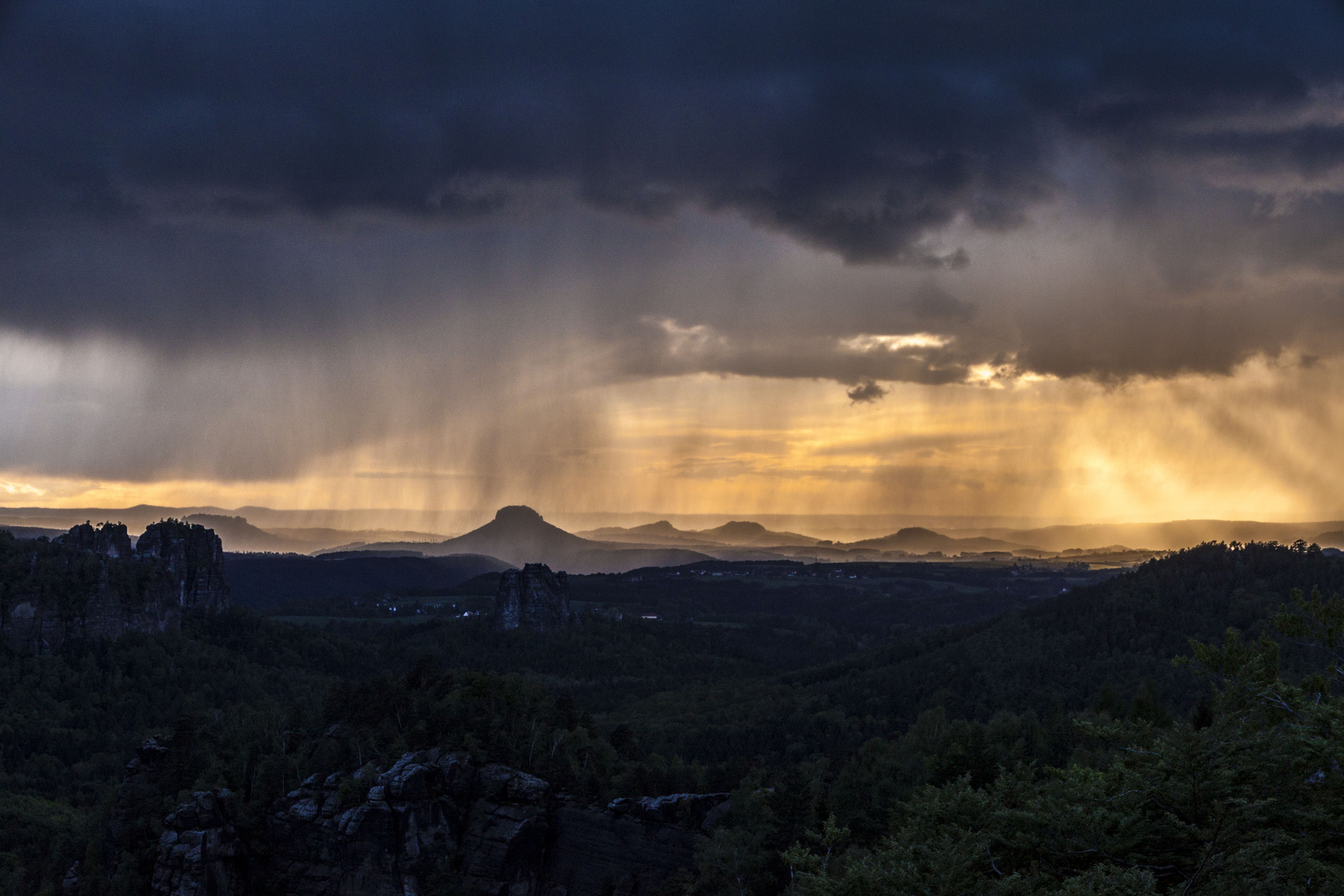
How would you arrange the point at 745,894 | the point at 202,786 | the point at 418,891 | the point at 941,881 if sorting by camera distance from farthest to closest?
the point at 202,786
the point at 418,891
the point at 745,894
the point at 941,881

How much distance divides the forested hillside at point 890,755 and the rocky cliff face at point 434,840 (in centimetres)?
269

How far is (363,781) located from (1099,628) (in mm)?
149803

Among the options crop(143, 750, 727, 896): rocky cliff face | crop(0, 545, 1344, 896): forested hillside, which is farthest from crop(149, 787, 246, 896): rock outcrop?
crop(0, 545, 1344, 896): forested hillside

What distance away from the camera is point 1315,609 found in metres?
46.6

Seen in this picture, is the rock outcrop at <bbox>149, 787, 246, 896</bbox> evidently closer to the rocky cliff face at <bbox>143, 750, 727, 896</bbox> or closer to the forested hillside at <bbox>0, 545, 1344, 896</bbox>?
the rocky cliff face at <bbox>143, 750, 727, 896</bbox>

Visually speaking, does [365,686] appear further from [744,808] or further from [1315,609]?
[1315,609]

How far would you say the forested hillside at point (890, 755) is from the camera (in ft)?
121

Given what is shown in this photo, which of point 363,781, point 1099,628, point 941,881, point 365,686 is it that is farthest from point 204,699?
point 941,881

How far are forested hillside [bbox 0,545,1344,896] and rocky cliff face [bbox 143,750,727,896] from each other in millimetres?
2692

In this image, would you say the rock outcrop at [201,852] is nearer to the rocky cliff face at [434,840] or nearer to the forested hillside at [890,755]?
the rocky cliff face at [434,840]

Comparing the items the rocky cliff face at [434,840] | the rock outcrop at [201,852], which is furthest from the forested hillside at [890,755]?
the rocky cliff face at [434,840]

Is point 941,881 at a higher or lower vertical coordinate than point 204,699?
higher

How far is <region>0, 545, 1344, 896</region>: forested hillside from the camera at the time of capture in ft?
121

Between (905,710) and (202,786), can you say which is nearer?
(202,786)
